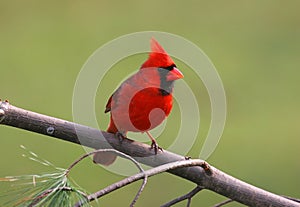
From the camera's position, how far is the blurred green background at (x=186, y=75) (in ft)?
14.1

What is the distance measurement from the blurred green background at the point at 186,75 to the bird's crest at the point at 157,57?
2189 millimetres

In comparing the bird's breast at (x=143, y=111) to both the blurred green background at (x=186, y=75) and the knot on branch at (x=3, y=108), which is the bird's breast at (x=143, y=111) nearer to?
the knot on branch at (x=3, y=108)

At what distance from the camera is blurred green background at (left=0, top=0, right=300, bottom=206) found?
4.30m

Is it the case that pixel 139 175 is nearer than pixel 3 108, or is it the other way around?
pixel 139 175

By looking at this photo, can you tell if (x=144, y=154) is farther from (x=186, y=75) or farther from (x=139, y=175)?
(x=186, y=75)

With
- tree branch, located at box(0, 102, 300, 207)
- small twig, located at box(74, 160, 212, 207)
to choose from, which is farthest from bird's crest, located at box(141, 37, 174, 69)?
small twig, located at box(74, 160, 212, 207)

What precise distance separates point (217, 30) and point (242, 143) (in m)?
1.53

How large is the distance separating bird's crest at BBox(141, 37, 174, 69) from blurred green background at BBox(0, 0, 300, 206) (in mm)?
2189

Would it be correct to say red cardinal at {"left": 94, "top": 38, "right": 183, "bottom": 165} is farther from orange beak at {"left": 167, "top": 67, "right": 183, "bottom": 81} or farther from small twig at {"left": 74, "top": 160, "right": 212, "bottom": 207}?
small twig at {"left": 74, "top": 160, "right": 212, "bottom": 207}

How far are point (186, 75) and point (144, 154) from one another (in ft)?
11.4

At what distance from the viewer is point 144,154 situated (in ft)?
5.11

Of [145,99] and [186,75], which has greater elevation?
[145,99]

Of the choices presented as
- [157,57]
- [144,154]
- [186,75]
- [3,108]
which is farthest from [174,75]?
[186,75]

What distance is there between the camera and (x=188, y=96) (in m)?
2.24
